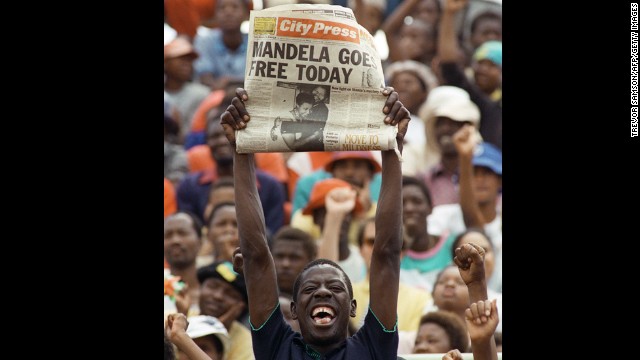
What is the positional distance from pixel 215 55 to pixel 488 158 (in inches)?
Result: 74.8

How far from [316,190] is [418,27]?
1396 millimetres

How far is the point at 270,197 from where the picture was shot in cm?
641

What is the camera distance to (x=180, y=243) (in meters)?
6.35

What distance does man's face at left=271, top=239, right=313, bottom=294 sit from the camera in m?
5.95

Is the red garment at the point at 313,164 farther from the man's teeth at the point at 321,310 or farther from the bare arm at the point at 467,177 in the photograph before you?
Answer: the man's teeth at the point at 321,310

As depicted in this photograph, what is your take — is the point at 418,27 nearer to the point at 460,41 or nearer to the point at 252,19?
the point at 460,41

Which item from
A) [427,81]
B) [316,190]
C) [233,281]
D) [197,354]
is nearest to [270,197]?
[316,190]

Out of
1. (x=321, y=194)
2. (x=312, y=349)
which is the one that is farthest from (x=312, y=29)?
(x=321, y=194)

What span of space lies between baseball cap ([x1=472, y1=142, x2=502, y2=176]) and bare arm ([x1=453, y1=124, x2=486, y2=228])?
3cm

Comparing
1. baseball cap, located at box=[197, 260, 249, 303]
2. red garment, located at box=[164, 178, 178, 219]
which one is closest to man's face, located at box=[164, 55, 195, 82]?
red garment, located at box=[164, 178, 178, 219]

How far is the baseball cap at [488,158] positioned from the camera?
6516 millimetres

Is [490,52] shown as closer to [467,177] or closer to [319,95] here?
[467,177]

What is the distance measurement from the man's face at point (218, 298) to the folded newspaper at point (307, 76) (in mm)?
2215
